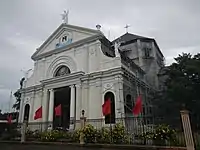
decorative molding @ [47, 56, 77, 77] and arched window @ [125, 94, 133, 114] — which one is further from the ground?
decorative molding @ [47, 56, 77, 77]

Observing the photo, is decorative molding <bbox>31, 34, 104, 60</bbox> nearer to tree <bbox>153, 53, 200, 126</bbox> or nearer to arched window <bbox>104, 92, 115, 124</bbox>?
arched window <bbox>104, 92, 115, 124</bbox>

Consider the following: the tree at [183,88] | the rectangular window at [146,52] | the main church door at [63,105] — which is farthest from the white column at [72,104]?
the rectangular window at [146,52]

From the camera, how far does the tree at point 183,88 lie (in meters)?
17.6

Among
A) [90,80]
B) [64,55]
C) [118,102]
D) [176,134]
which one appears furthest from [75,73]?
[176,134]

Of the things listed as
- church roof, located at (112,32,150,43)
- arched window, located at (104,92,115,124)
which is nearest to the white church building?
arched window, located at (104,92,115,124)

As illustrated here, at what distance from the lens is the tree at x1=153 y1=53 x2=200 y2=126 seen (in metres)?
17.6

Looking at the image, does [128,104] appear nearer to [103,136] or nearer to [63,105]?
[103,136]

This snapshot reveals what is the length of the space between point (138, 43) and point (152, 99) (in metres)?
9.17

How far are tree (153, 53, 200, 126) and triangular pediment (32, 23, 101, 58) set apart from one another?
331 inches

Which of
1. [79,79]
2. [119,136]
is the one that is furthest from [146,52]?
[119,136]

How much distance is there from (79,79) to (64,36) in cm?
580

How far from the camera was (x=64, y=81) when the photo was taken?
61.6ft

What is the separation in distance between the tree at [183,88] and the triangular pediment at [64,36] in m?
8.40

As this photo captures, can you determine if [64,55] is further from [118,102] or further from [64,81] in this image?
[118,102]
